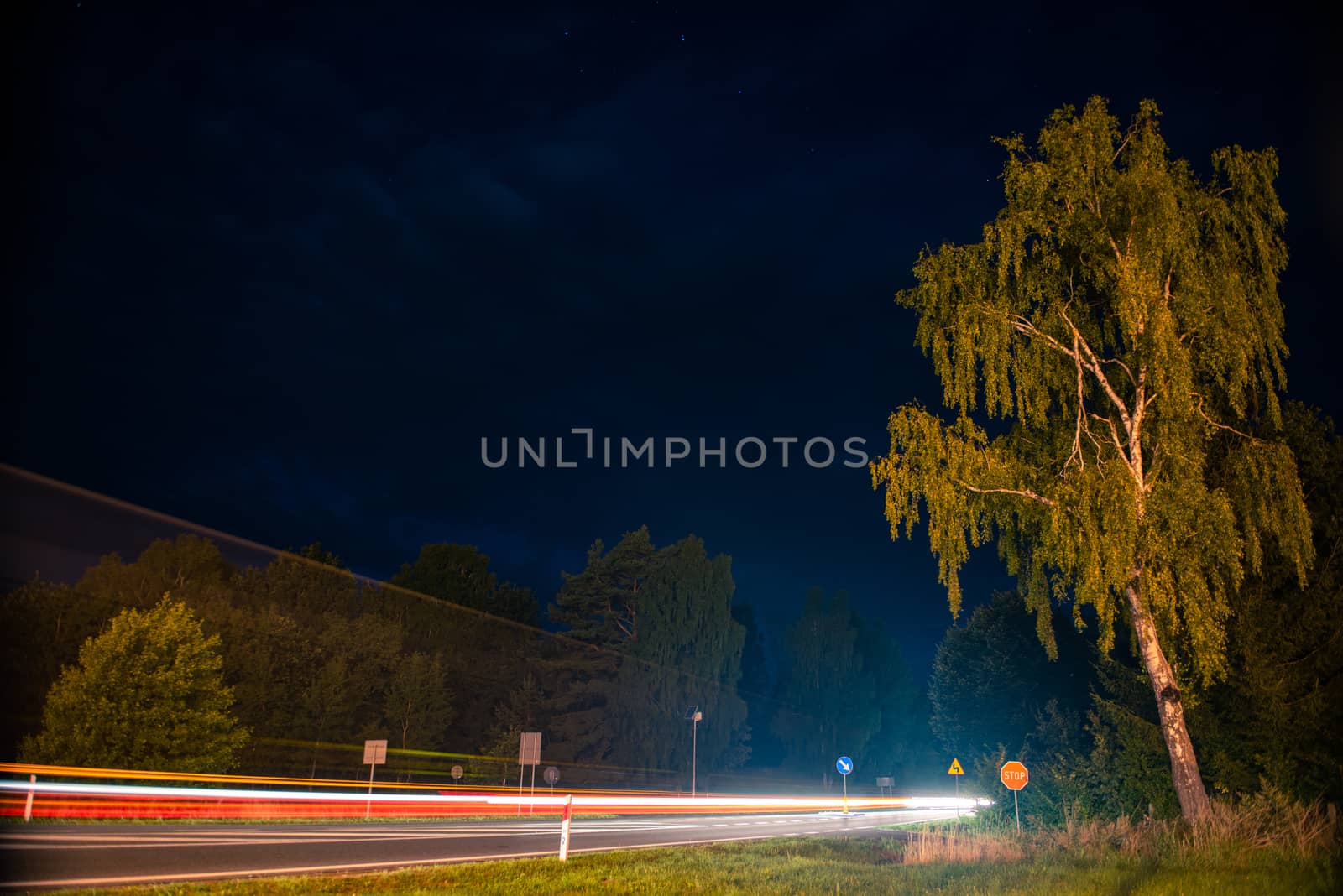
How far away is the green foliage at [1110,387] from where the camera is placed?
16266mm

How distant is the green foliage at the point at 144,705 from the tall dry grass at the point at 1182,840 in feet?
88.2

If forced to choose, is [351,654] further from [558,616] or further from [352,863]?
[352,863]

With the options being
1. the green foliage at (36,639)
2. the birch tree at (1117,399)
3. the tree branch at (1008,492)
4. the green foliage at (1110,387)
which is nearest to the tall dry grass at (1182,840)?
the birch tree at (1117,399)

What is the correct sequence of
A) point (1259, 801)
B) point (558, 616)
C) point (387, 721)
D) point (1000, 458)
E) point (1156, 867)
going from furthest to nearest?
1. point (558, 616)
2. point (387, 721)
3. point (1000, 458)
4. point (1259, 801)
5. point (1156, 867)

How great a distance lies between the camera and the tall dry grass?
A: 13297 millimetres

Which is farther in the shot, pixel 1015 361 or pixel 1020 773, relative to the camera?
pixel 1020 773

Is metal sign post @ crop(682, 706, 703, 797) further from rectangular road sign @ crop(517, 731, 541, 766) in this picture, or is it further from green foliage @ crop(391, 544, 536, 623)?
green foliage @ crop(391, 544, 536, 623)

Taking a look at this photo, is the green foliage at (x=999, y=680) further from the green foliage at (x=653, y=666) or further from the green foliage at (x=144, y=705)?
the green foliage at (x=144, y=705)

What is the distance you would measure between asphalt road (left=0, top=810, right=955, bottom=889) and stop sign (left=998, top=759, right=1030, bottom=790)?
17.3 ft

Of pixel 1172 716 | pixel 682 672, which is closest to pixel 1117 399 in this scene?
pixel 1172 716

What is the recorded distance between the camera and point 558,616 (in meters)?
64.5

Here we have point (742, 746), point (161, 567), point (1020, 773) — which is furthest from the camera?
point (742, 746)

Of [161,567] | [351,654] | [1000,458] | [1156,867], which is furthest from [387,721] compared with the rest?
[1156,867]

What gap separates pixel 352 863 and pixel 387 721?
41559 mm
